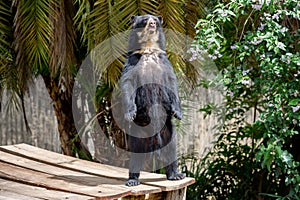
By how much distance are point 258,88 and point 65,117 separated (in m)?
1.49

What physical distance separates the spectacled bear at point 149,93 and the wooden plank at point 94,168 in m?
0.15

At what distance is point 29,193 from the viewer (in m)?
2.76

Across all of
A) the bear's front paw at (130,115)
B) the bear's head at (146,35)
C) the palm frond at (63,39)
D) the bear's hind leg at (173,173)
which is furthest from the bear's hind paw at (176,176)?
the palm frond at (63,39)

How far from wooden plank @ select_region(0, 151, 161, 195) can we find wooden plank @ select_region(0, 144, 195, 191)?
54 mm

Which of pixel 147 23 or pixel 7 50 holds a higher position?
pixel 7 50

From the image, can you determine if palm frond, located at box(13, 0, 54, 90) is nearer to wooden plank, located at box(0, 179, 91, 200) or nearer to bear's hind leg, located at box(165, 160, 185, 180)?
wooden plank, located at box(0, 179, 91, 200)

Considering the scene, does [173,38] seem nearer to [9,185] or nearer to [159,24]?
[159,24]

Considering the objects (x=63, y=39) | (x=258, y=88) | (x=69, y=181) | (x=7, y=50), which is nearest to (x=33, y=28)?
(x=63, y=39)

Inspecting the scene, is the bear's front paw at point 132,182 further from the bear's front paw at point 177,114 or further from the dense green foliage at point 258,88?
the dense green foliage at point 258,88

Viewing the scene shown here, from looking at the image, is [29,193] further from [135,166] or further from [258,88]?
[258,88]

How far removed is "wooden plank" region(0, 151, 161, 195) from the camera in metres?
2.76

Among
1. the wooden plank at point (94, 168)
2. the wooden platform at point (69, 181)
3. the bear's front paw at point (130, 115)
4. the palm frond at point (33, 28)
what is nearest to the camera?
the bear's front paw at point (130, 115)

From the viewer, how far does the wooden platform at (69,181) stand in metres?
2.72

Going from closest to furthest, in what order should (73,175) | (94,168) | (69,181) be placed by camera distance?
1. (69,181)
2. (73,175)
3. (94,168)
